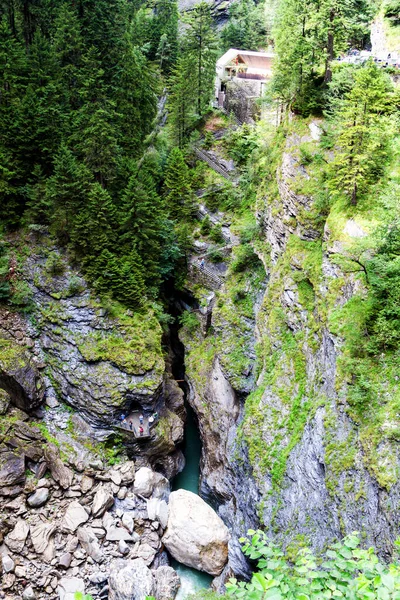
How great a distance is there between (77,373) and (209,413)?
905 cm

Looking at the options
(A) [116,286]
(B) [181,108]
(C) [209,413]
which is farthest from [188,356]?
(B) [181,108]

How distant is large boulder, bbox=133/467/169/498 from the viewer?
26.0 meters

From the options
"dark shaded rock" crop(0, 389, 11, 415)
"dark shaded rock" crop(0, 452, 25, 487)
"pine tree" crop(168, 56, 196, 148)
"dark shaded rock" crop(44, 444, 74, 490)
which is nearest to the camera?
"dark shaded rock" crop(0, 452, 25, 487)

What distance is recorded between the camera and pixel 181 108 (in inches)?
1612

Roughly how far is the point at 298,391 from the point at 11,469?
15764 mm

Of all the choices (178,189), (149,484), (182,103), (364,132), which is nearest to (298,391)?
(149,484)

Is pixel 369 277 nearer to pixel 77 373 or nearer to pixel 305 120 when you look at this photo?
pixel 305 120

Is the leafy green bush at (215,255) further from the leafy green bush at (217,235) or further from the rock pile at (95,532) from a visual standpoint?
the rock pile at (95,532)

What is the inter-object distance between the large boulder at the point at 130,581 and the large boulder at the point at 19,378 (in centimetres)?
1031

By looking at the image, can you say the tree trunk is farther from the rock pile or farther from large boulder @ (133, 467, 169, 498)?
the rock pile

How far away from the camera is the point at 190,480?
98.8 ft

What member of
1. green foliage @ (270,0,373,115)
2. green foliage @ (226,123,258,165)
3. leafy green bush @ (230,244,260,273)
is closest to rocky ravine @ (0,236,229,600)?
leafy green bush @ (230,244,260,273)

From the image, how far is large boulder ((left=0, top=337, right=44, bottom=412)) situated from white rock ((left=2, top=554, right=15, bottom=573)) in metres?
7.90

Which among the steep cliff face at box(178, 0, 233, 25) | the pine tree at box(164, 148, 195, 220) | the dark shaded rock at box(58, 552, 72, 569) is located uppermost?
the steep cliff face at box(178, 0, 233, 25)
